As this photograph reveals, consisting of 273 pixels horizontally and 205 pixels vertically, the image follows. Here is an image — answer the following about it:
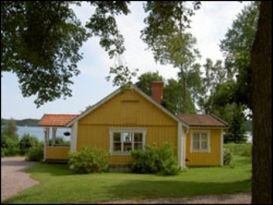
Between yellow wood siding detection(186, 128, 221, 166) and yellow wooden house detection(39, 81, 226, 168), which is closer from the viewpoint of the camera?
yellow wooden house detection(39, 81, 226, 168)

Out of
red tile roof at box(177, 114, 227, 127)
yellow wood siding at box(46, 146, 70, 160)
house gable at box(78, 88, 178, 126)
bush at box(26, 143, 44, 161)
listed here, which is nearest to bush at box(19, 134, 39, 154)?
bush at box(26, 143, 44, 161)

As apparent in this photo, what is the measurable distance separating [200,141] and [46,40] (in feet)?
88.8

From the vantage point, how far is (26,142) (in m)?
51.6

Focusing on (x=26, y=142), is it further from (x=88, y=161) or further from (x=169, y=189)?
(x=169, y=189)

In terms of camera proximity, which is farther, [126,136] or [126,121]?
[126,136]

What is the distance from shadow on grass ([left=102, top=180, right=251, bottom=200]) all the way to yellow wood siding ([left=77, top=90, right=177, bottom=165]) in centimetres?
1193

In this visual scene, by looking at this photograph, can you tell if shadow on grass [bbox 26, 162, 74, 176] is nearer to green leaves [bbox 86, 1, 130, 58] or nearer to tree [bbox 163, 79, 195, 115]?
green leaves [bbox 86, 1, 130, 58]

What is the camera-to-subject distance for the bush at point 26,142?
167 ft

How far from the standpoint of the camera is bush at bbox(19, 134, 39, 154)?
5078cm

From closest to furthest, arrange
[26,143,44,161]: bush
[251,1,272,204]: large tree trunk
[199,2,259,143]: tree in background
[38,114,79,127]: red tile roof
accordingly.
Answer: [251,1,272,204]: large tree trunk, [199,2,259,143]: tree in background, [38,114,79,127]: red tile roof, [26,143,44,161]: bush

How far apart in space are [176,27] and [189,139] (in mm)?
25354

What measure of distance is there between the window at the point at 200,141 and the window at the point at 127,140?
628 centimetres

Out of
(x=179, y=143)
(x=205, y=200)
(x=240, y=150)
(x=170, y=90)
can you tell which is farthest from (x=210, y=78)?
(x=205, y=200)

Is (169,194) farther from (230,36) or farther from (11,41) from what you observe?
(230,36)
